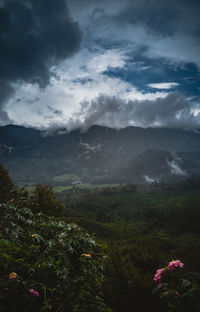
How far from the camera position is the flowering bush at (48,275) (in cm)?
284

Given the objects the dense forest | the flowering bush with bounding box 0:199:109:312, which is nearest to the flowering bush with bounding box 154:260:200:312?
the dense forest

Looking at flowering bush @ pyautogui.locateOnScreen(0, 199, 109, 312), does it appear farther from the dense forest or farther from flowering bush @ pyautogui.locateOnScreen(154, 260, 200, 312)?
flowering bush @ pyautogui.locateOnScreen(154, 260, 200, 312)

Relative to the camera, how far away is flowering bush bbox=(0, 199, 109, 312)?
2.84 m

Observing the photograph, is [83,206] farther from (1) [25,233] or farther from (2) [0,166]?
(1) [25,233]

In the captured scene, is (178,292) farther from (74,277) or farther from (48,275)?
(48,275)

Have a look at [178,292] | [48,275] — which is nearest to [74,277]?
[48,275]

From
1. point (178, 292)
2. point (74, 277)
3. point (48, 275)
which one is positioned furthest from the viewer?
point (74, 277)

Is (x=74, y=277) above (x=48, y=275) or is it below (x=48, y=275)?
below

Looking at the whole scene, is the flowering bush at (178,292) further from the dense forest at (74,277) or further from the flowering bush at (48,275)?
the flowering bush at (48,275)

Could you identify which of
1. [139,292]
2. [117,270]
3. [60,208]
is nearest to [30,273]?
[117,270]

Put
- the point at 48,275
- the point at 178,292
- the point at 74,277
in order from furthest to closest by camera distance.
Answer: the point at 74,277 → the point at 48,275 → the point at 178,292

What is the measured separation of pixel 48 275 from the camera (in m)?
3.60

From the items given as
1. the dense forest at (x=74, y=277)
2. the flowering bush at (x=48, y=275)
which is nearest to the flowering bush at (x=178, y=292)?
the dense forest at (x=74, y=277)

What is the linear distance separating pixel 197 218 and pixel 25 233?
101956mm
